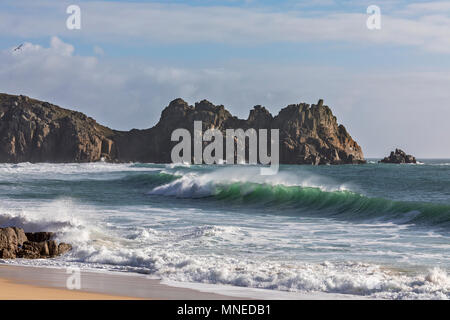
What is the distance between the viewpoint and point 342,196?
23.7 metres

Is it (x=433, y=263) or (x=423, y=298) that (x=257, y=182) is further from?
(x=423, y=298)

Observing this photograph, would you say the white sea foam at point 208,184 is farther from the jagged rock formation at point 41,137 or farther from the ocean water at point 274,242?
the jagged rock formation at point 41,137

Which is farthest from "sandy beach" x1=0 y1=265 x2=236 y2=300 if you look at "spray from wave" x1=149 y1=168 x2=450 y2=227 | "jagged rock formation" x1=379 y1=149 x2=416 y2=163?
"jagged rock formation" x1=379 y1=149 x2=416 y2=163

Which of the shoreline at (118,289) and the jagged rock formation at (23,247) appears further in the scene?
the jagged rock formation at (23,247)

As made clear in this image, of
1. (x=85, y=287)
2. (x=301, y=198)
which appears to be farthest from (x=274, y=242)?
(x=301, y=198)

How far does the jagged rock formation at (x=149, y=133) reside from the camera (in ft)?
413

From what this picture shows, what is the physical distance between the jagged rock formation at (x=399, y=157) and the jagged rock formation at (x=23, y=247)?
128 m

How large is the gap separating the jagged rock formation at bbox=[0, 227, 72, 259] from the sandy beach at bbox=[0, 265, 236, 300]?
0.98 meters

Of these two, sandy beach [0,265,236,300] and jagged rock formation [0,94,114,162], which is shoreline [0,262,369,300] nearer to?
sandy beach [0,265,236,300]

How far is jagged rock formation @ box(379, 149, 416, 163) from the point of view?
13212 cm

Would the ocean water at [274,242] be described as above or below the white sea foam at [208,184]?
below

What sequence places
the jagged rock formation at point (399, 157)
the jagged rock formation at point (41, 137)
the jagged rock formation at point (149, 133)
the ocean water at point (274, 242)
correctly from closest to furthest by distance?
1. the ocean water at point (274, 242)
2. the jagged rock formation at point (41, 137)
3. the jagged rock formation at point (149, 133)
4. the jagged rock formation at point (399, 157)

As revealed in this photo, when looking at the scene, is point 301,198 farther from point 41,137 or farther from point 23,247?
point 41,137

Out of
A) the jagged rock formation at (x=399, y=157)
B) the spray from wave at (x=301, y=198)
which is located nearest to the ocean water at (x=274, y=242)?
the spray from wave at (x=301, y=198)
